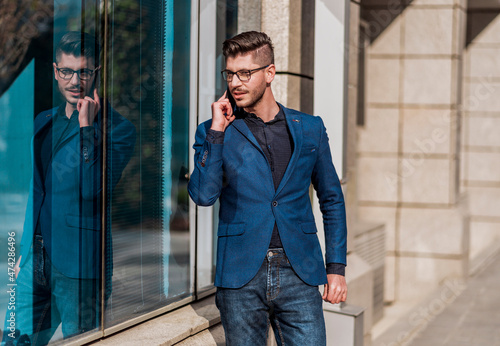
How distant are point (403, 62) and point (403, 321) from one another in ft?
13.8

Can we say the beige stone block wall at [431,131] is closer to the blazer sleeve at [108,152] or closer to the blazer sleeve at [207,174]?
the blazer sleeve at [108,152]

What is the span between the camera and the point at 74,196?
396 cm

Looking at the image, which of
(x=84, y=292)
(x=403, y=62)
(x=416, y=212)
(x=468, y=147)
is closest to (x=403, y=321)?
(x=416, y=212)

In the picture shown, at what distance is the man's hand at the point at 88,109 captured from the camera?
3922 mm

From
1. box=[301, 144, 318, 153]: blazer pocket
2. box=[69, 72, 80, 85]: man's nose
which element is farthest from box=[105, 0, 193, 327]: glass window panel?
box=[301, 144, 318, 153]: blazer pocket

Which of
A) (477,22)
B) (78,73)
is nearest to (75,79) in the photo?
(78,73)

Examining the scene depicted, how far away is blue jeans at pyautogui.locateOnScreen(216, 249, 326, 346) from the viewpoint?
10.8 feet

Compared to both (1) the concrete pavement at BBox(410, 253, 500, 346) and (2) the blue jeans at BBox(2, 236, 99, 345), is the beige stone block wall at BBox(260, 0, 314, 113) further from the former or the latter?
(1) the concrete pavement at BBox(410, 253, 500, 346)

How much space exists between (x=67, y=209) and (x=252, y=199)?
45.8 inches

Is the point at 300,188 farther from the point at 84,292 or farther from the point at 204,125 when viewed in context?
the point at 84,292

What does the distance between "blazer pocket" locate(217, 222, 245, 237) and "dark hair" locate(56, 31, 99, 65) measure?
4.21ft

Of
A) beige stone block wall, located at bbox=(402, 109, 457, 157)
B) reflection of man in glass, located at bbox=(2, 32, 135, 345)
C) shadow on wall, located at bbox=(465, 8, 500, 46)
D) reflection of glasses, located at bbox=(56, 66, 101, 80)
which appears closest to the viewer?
reflection of man in glass, located at bbox=(2, 32, 135, 345)

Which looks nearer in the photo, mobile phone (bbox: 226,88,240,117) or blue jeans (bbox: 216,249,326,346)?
blue jeans (bbox: 216,249,326,346)

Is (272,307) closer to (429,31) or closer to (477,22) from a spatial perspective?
(429,31)
